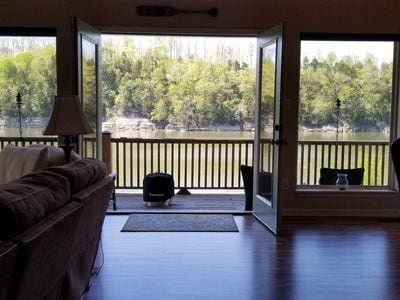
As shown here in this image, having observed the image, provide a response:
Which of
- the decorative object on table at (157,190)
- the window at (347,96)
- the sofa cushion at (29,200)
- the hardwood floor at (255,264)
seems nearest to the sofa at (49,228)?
the sofa cushion at (29,200)

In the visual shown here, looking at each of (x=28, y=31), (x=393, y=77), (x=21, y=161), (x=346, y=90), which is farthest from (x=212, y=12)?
(x=21, y=161)

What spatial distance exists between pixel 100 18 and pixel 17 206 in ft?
12.3

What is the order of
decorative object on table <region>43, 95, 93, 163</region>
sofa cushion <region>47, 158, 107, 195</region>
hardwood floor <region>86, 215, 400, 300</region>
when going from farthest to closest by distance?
decorative object on table <region>43, 95, 93, 163</region> < hardwood floor <region>86, 215, 400, 300</region> < sofa cushion <region>47, 158, 107, 195</region>

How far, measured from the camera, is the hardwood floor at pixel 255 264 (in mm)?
3033

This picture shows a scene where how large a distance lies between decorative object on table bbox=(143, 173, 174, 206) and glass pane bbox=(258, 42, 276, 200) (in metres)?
1.41

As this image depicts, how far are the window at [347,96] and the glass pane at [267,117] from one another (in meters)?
0.55

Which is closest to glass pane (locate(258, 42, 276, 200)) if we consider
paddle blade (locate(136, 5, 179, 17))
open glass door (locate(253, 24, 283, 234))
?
open glass door (locate(253, 24, 283, 234))

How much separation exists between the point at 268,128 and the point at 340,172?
1.32 meters

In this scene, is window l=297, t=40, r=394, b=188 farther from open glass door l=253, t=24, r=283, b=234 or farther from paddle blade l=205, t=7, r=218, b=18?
paddle blade l=205, t=7, r=218, b=18

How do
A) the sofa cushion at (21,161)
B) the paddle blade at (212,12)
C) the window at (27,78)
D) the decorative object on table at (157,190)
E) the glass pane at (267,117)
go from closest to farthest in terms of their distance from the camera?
the sofa cushion at (21,161)
the glass pane at (267,117)
the paddle blade at (212,12)
the window at (27,78)
the decorative object on table at (157,190)

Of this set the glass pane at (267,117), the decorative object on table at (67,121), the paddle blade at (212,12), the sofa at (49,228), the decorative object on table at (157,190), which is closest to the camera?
the sofa at (49,228)

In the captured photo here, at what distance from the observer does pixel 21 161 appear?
332 cm

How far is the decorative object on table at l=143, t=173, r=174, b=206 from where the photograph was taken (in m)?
5.95

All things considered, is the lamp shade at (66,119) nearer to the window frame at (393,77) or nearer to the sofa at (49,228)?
the sofa at (49,228)
